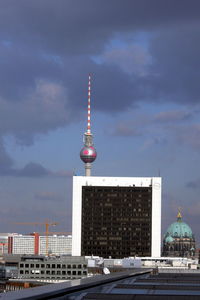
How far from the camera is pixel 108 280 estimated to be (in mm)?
85750

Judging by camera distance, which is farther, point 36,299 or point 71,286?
point 71,286

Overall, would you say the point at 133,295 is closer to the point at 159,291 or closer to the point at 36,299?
the point at 159,291

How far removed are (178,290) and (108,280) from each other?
1674 cm

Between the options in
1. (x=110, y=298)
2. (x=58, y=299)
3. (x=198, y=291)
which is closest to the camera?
(x=58, y=299)

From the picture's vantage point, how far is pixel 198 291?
2746 inches

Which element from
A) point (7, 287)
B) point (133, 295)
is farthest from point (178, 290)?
point (7, 287)

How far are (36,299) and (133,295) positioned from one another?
40.5ft

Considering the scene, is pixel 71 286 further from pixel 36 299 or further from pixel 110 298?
pixel 36 299

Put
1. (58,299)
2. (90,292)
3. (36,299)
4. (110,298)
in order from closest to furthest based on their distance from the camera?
(36,299) → (58,299) → (110,298) → (90,292)

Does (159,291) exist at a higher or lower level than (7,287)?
higher

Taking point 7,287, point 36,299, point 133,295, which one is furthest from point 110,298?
point 7,287

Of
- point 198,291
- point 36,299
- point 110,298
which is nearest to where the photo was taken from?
point 36,299

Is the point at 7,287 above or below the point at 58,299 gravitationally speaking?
below

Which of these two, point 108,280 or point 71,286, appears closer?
point 71,286
